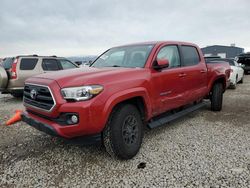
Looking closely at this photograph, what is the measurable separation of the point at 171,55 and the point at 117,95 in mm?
1977

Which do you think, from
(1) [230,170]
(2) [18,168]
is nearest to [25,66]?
(2) [18,168]

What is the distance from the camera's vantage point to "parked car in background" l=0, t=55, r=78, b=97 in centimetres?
809

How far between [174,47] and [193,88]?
3.45 feet

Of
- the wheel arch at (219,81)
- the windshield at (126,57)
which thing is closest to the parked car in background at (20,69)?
the windshield at (126,57)

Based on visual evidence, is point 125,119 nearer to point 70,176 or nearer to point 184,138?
point 70,176

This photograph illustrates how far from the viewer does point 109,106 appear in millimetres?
3016

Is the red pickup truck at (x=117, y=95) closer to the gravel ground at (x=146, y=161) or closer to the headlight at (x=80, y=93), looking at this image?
the headlight at (x=80, y=93)

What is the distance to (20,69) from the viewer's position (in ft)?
27.3

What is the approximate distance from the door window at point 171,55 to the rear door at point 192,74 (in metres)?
0.19

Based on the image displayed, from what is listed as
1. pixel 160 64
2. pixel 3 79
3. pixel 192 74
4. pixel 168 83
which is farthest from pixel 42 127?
pixel 3 79

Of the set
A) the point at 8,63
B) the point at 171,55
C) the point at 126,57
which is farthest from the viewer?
the point at 8,63

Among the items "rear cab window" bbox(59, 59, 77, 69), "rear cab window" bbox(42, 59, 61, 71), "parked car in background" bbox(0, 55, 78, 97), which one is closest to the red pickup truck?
"parked car in background" bbox(0, 55, 78, 97)

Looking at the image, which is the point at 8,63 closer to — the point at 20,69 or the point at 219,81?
the point at 20,69

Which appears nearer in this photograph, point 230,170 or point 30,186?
point 30,186
